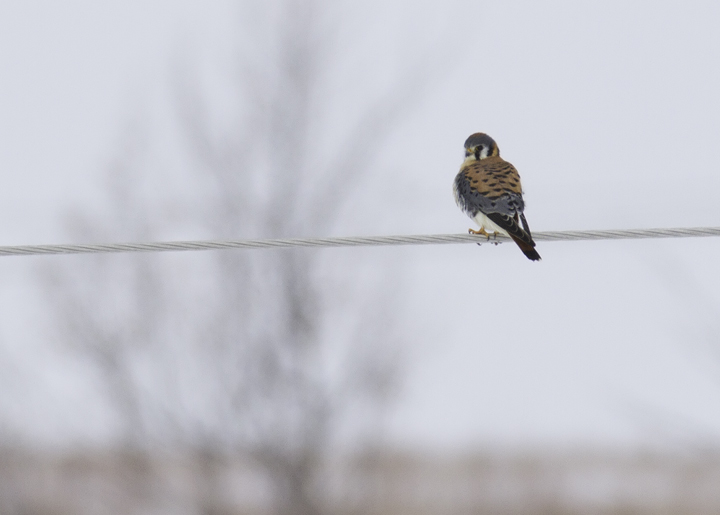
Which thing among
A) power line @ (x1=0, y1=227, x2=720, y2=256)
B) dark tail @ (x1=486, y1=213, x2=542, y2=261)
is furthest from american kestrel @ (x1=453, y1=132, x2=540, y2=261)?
power line @ (x1=0, y1=227, x2=720, y2=256)

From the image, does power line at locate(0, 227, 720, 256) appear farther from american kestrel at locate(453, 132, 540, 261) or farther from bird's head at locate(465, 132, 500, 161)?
bird's head at locate(465, 132, 500, 161)

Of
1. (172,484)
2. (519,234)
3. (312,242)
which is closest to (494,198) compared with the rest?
(519,234)

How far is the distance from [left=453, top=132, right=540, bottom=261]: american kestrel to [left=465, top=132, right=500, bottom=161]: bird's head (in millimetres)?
75

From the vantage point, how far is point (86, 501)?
25.7 feet

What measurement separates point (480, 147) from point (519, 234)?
1.78 metres

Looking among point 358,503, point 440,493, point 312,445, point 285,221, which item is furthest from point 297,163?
point 440,493

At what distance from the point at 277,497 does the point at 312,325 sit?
134 centimetres

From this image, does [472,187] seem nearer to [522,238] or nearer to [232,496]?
[522,238]

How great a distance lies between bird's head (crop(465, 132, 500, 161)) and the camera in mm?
6648

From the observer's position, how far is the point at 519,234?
16.6ft

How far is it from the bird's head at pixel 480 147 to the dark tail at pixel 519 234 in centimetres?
146

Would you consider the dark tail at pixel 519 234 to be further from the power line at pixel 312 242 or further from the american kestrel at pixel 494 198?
the power line at pixel 312 242

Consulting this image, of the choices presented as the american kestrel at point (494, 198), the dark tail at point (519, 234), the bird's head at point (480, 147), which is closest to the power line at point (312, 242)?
the american kestrel at point (494, 198)

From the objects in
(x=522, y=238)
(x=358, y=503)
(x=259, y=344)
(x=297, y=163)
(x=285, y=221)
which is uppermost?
(x=297, y=163)
